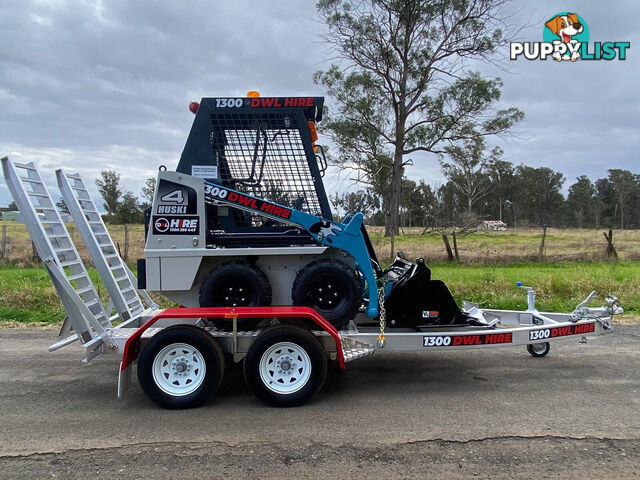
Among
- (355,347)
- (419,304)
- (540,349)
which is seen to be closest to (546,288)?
(540,349)

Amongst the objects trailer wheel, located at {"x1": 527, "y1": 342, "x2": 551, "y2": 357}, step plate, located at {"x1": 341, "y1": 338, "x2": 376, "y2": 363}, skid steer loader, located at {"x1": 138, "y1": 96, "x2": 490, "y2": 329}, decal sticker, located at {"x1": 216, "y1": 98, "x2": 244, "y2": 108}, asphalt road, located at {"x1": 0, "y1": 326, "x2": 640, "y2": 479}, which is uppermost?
decal sticker, located at {"x1": 216, "y1": 98, "x2": 244, "y2": 108}

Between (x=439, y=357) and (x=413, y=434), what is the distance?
8.47 ft

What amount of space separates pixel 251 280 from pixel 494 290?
7334mm

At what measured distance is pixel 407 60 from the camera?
110ft

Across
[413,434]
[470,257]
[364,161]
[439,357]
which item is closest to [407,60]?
[364,161]

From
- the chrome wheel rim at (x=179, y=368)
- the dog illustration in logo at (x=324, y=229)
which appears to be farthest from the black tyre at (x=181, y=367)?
the dog illustration in logo at (x=324, y=229)

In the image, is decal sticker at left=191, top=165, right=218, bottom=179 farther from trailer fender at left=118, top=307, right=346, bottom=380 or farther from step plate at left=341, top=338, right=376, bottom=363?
step plate at left=341, top=338, right=376, bottom=363

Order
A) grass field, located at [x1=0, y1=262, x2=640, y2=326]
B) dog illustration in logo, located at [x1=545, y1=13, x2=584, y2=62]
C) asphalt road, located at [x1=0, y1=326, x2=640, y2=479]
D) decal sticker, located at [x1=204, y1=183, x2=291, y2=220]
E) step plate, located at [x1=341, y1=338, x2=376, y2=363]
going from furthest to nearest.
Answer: dog illustration in logo, located at [x1=545, y1=13, x2=584, y2=62] → grass field, located at [x1=0, y1=262, x2=640, y2=326] → decal sticker, located at [x1=204, y1=183, x2=291, y2=220] → step plate, located at [x1=341, y1=338, x2=376, y2=363] → asphalt road, located at [x1=0, y1=326, x2=640, y2=479]

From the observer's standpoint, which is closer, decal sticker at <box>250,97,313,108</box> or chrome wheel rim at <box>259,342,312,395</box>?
chrome wheel rim at <box>259,342,312,395</box>

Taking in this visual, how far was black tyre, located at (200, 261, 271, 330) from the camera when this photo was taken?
16.0ft

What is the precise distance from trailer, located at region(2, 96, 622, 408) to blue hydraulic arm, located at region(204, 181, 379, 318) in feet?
0.04

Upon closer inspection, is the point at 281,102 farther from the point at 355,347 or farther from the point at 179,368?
the point at 179,368

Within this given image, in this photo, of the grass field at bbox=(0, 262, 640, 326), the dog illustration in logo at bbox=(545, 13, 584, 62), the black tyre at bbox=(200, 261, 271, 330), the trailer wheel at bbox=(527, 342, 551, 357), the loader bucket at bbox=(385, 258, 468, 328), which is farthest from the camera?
the dog illustration in logo at bbox=(545, 13, 584, 62)

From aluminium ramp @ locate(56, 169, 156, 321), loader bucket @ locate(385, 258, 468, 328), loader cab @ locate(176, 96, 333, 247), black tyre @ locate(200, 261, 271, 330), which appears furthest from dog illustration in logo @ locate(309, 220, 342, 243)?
aluminium ramp @ locate(56, 169, 156, 321)
